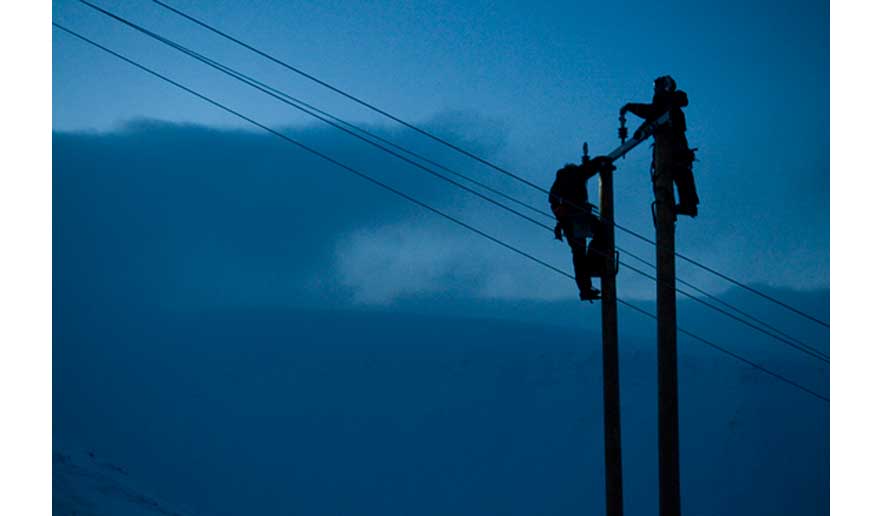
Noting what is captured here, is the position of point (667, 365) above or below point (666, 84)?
below

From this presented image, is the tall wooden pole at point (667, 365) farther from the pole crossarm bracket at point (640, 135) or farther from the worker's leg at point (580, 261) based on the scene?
the worker's leg at point (580, 261)

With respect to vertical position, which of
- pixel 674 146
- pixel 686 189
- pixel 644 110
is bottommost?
pixel 686 189

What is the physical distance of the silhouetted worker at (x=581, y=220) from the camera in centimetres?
682

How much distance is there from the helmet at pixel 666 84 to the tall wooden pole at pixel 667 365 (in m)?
1.05

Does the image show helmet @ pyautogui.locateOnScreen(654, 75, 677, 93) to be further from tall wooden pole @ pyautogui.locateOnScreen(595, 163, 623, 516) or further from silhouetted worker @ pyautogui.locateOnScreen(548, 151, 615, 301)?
tall wooden pole @ pyautogui.locateOnScreen(595, 163, 623, 516)

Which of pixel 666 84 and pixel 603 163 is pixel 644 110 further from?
pixel 603 163

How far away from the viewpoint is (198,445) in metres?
39.2

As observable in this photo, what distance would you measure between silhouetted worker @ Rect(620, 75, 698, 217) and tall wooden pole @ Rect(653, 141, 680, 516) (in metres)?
0.34

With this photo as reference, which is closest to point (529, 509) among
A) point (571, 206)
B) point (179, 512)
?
point (179, 512)

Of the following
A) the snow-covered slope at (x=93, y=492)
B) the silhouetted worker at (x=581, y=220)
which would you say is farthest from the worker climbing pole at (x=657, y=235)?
the snow-covered slope at (x=93, y=492)

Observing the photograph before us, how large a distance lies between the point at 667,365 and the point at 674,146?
1.97m

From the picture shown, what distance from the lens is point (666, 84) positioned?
5.68 meters

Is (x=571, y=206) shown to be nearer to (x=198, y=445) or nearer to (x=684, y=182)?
(x=684, y=182)

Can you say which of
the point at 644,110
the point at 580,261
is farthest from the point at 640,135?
the point at 580,261
